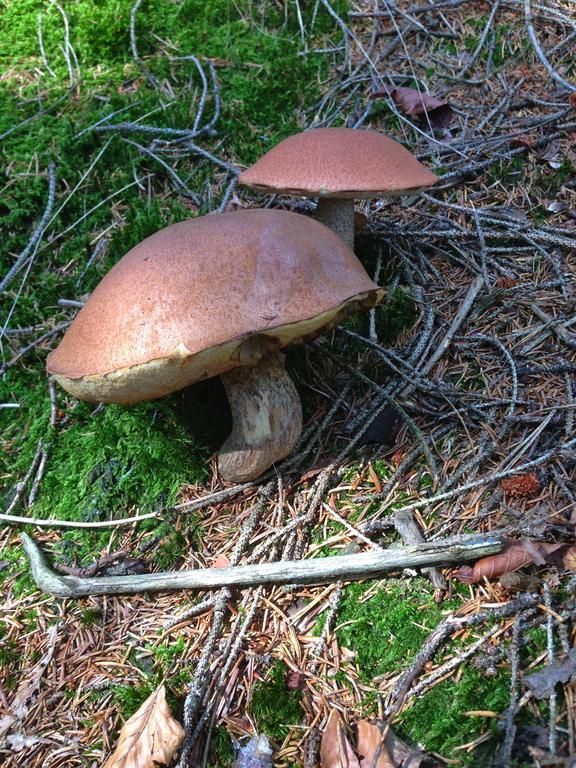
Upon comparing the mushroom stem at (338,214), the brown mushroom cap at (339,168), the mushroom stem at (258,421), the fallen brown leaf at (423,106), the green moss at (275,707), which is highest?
the brown mushroom cap at (339,168)

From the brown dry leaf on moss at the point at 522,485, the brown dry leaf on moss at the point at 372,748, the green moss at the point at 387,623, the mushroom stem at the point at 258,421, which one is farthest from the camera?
the mushroom stem at the point at 258,421

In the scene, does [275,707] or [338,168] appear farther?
[338,168]

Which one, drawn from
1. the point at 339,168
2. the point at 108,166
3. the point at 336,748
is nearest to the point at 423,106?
the point at 339,168

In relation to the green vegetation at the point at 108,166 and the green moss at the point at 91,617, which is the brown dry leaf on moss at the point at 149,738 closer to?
the green moss at the point at 91,617

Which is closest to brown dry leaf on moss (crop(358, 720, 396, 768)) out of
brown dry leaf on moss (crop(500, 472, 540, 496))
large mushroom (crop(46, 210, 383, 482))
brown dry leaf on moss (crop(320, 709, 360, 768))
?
brown dry leaf on moss (crop(320, 709, 360, 768))

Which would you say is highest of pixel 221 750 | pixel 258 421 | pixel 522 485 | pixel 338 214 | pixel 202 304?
pixel 202 304

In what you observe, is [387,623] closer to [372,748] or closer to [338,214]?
[372,748]

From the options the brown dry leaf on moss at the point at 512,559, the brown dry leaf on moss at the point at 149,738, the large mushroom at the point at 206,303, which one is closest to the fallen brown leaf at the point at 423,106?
the large mushroom at the point at 206,303
